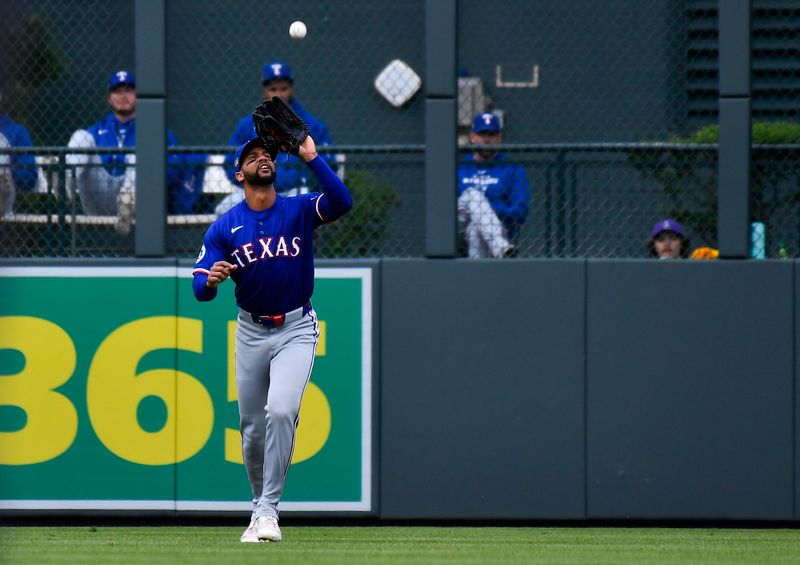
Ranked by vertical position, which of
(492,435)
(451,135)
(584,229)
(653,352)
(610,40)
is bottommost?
(492,435)

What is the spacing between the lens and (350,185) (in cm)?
802

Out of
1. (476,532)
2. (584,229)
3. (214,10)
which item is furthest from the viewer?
(214,10)

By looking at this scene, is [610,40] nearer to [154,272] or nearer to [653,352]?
[653,352]

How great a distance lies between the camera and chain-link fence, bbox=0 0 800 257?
7949mm

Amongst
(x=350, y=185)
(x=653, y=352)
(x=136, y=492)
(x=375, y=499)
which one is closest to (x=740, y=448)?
(x=653, y=352)

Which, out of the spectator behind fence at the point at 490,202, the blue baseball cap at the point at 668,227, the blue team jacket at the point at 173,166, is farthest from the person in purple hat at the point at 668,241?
the blue team jacket at the point at 173,166

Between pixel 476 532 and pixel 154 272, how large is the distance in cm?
241

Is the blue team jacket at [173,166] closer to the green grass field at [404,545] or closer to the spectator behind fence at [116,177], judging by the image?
the spectator behind fence at [116,177]

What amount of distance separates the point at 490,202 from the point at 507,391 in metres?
1.13

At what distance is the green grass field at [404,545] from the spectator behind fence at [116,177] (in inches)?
75.2

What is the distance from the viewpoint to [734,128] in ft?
25.7

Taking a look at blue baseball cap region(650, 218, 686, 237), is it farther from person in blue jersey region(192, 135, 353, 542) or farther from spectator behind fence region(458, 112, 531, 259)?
person in blue jersey region(192, 135, 353, 542)

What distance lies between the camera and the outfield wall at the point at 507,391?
7.75 meters

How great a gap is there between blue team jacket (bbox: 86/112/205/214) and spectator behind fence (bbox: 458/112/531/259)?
5.23 feet
